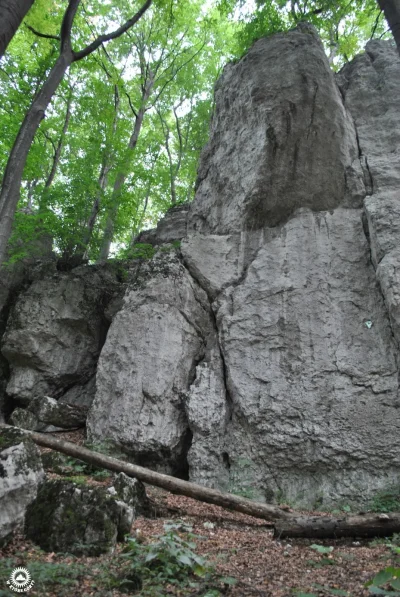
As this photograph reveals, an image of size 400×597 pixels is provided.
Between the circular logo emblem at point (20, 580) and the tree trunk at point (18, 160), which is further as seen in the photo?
the tree trunk at point (18, 160)

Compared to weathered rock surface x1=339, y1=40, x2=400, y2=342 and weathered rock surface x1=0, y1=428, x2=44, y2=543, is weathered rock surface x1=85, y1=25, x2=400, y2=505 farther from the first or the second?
weathered rock surface x1=0, y1=428, x2=44, y2=543

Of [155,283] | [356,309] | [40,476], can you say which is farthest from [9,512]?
[356,309]

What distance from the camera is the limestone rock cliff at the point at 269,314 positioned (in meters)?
7.94

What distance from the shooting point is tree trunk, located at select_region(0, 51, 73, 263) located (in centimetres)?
622

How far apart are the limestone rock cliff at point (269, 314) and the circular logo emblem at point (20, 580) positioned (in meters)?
4.93

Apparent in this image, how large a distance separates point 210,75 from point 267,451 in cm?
2103

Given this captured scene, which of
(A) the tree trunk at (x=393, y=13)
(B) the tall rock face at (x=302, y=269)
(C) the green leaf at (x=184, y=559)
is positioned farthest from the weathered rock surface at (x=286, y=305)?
(C) the green leaf at (x=184, y=559)

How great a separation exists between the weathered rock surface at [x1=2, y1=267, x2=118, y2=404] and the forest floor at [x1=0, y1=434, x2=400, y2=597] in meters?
6.14

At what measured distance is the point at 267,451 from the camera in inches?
316

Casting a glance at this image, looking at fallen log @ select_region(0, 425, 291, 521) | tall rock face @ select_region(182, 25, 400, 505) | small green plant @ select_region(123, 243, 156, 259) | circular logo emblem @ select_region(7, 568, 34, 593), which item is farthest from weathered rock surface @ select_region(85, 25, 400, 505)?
circular logo emblem @ select_region(7, 568, 34, 593)

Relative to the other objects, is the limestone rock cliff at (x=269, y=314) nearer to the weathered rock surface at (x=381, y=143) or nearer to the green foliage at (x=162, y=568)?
the weathered rock surface at (x=381, y=143)

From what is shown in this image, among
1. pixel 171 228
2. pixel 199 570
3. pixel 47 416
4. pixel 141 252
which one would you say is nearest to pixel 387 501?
pixel 199 570

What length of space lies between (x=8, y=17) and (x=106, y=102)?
12323mm

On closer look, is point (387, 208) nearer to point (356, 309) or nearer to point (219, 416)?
point (356, 309)
